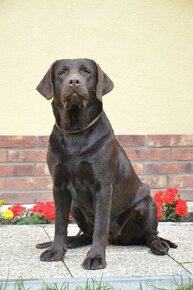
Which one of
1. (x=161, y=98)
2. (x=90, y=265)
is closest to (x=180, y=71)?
(x=161, y=98)

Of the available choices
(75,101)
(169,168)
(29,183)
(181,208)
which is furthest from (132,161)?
(75,101)

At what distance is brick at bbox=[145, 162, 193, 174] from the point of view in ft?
21.3

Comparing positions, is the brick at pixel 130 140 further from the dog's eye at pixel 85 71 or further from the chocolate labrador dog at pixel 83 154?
the dog's eye at pixel 85 71

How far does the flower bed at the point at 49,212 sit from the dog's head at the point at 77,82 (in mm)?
1715

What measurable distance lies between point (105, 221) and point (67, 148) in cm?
52

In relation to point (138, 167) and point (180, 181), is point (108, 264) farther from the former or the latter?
point (180, 181)

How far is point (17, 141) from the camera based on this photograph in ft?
20.7

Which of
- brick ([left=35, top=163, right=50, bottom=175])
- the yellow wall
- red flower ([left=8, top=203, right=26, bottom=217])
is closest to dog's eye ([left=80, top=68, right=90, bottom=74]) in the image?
red flower ([left=8, top=203, right=26, bottom=217])

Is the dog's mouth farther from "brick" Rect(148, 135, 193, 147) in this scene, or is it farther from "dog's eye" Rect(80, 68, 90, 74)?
"brick" Rect(148, 135, 193, 147)

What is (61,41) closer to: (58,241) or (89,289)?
(58,241)

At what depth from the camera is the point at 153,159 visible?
648cm

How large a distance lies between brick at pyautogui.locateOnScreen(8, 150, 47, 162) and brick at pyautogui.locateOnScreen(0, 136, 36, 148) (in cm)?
6

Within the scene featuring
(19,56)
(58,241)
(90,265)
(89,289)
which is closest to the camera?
(89,289)

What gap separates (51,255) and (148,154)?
2402 mm
